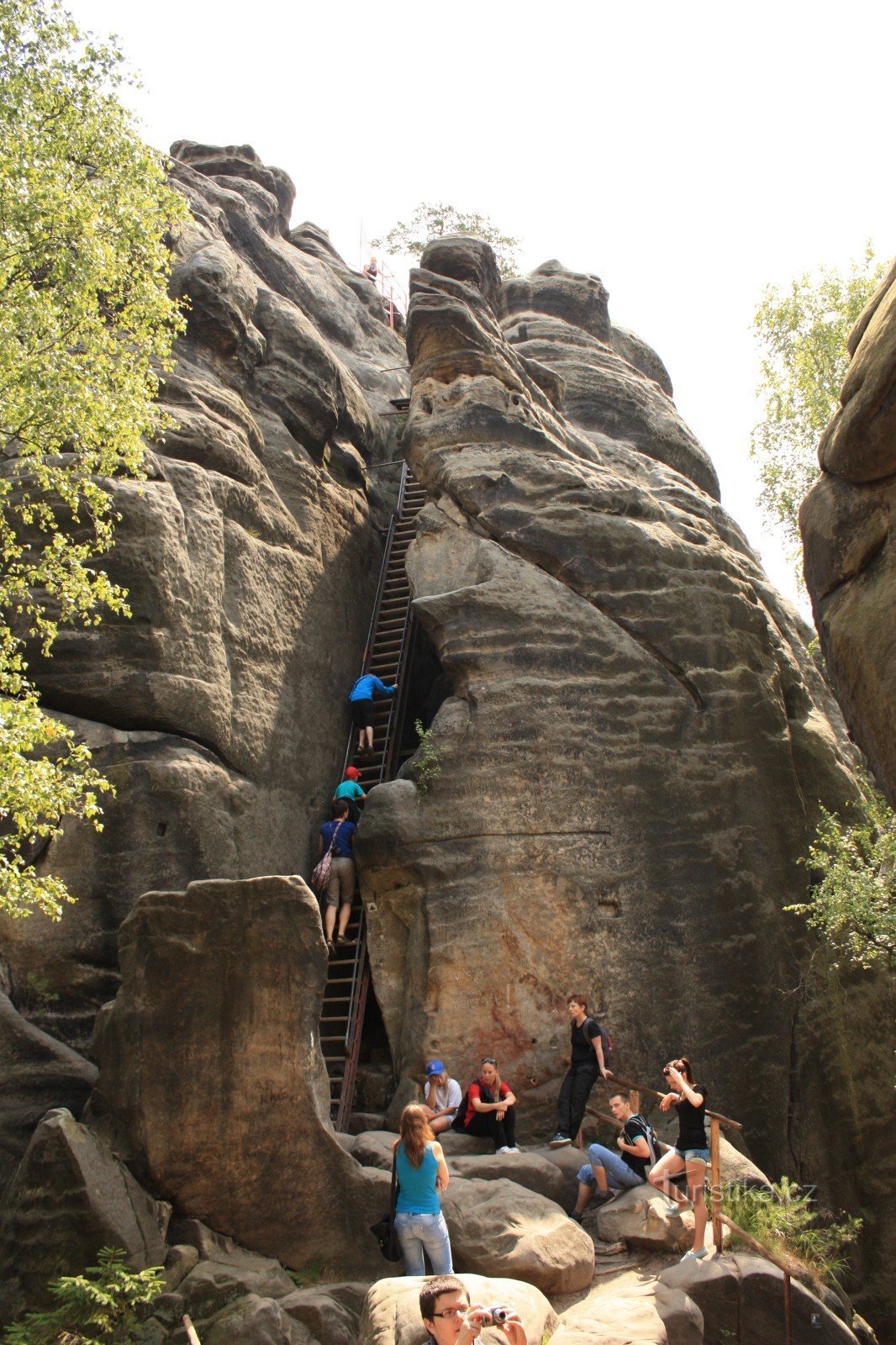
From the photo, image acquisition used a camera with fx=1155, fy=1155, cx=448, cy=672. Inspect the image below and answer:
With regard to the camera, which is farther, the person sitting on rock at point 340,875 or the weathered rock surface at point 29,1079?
the person sitting on rock at point 340,875

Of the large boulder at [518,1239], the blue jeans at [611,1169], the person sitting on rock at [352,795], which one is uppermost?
the person sitting on rock at [352,795]

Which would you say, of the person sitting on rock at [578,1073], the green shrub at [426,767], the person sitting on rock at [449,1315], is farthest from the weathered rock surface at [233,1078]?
the person sitting on rock at [449,1315]

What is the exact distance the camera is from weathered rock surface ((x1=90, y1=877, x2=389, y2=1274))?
8984 millimetres

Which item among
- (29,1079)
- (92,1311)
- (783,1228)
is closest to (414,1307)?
(92,1311)

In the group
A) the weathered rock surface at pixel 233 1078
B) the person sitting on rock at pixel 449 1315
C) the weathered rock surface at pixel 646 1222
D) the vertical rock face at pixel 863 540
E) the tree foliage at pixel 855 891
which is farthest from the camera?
the tree foliage at pixel 855 891

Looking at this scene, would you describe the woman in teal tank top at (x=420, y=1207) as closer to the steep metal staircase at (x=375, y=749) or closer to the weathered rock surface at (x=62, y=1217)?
the weathered rock surface at (x=62, y=1217)

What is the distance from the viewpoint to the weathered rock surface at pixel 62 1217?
26.6ft

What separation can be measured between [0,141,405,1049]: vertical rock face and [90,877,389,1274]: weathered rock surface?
2.22 meters

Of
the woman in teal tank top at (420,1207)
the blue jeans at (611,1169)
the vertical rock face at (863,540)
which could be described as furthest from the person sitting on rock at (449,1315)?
the vertical rock face at (863,540)

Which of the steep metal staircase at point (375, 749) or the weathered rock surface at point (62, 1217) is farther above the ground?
the steep metal staircase at point (375, 749)

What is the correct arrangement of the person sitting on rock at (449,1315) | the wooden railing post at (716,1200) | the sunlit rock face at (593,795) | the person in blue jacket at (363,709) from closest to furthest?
the person sitting on rock at (449,1315)
the wooden railing post at (716,1200)
the sunlit rock face at (593,795)
the person in blue jacket at (363,709)

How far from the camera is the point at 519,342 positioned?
69.2 ft

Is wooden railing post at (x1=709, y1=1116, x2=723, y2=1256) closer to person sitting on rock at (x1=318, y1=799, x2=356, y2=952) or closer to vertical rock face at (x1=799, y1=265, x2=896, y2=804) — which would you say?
vertical rock face at (x1=799, y1=265, x2=896, y2=804)

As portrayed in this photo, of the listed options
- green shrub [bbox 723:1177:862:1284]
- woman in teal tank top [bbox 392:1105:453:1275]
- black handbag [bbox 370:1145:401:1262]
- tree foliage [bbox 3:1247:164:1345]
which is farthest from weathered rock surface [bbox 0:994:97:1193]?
green shrub [bbox 723:1177:862:1284]
